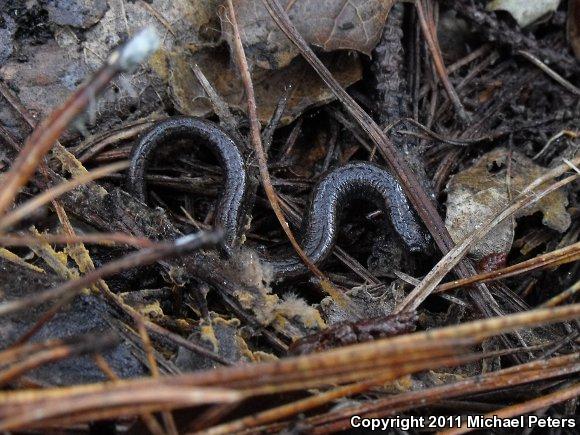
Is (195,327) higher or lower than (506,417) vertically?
higher

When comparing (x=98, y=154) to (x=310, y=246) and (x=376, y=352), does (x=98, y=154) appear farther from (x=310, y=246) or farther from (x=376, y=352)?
(x=376, y=352)

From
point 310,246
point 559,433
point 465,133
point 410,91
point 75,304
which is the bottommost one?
point 559,433

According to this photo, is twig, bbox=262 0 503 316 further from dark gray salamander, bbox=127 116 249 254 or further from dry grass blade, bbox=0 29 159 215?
dry grass blade, bbox=0 29 159 215

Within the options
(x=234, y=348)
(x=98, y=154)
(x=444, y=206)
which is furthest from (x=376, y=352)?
(x=98, y=154)

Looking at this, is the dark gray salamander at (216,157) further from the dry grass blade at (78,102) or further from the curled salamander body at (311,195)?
the dry grass blade at (78,102)

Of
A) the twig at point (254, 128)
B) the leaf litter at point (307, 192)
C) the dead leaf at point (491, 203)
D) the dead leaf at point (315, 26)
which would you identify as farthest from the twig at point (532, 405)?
the dead leaf at point (315, 26)
